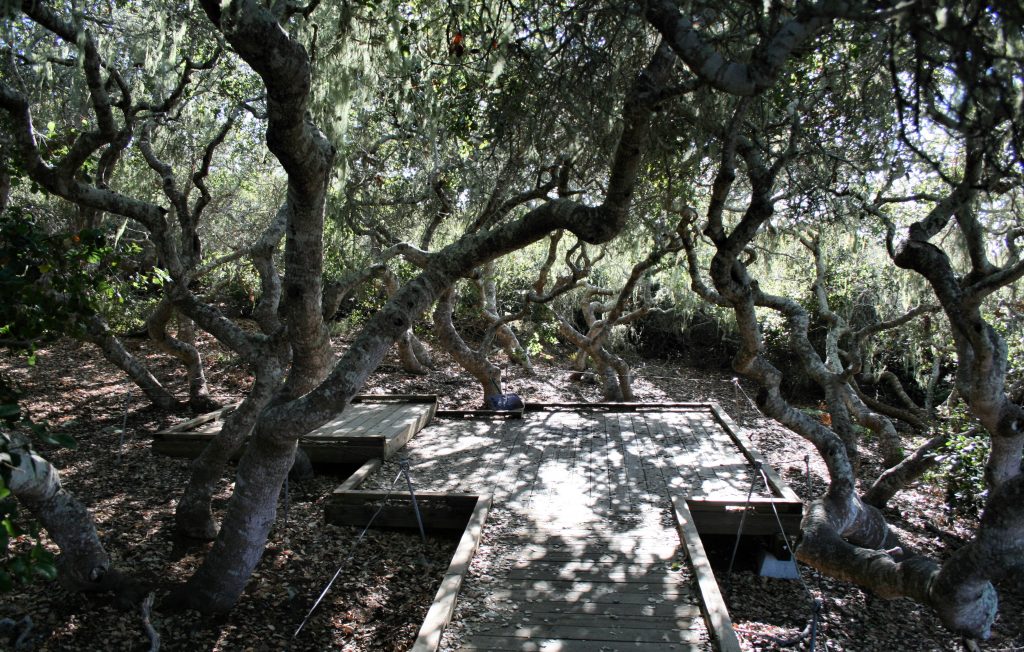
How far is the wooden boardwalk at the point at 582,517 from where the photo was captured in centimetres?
371

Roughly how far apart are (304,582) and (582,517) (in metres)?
2.12

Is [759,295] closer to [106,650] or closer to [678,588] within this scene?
[678,588]

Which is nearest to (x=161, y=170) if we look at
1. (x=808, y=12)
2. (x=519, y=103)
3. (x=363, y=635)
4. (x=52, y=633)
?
(x=519, y=103)

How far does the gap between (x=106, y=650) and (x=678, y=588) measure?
325 cm

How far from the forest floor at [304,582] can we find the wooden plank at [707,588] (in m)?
0.66

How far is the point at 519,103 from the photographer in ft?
17.3

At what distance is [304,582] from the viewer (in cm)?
486

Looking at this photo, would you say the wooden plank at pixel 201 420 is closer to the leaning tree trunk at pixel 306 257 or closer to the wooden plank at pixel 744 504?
the leaning tree trunk at pixel 306 257

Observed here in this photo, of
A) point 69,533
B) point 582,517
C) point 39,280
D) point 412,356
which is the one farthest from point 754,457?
point 412,356

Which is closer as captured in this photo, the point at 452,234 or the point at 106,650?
the point at 106,650

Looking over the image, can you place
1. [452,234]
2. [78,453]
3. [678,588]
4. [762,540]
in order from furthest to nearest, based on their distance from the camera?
1. [452,234]
2. [78,453]
3. [762,540]
4. [678,588]

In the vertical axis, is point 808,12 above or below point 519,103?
below

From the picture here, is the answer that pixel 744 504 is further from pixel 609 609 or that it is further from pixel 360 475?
pixel 360 475

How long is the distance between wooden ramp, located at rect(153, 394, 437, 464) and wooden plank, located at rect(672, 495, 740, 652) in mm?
3131
